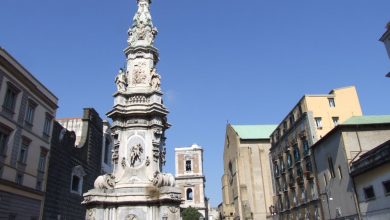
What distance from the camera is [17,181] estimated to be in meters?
26.8

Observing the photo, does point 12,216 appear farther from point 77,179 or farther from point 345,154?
point 345,154

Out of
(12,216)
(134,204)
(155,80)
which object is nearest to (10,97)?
(12,216)

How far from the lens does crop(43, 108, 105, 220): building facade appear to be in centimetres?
3161

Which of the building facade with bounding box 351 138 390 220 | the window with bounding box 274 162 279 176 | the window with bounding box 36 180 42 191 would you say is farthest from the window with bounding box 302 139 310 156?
the window with bounding box 36 180 42 191

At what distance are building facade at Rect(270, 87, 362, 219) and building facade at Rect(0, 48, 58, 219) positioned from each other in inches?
1028

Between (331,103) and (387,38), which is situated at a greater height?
(331,103)

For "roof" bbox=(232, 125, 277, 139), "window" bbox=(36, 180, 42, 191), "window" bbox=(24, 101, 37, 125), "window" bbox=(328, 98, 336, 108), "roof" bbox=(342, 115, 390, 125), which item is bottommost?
"window" bbox=(36, 180, 42, 191)

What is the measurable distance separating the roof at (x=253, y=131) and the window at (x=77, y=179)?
1369 inches

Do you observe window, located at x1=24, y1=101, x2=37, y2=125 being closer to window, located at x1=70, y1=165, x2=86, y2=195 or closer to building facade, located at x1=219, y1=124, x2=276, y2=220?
window, located at x1=70, y1=165, x2=86, y2=195

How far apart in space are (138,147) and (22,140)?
1523cm

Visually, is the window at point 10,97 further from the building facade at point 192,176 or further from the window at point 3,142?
the building facade at point 192,176

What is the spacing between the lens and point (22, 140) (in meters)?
27.9

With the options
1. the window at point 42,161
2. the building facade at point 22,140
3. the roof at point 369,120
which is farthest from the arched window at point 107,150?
the roof at point 369,120

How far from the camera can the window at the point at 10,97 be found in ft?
87.0
